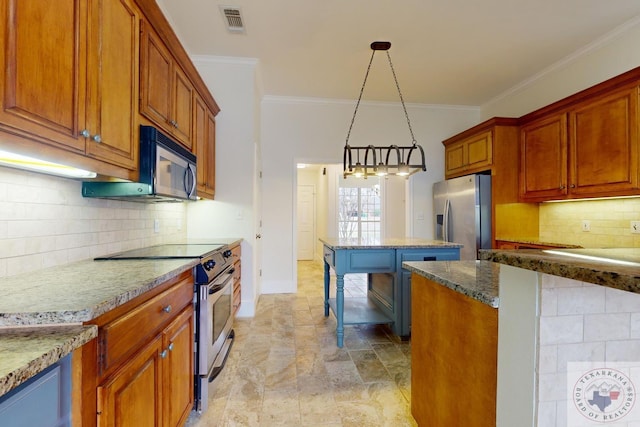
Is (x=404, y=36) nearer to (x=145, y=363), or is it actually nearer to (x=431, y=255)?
(x=431, y=255)

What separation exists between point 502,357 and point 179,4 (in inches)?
129

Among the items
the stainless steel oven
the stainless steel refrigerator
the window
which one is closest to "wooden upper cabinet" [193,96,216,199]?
the stainless steel oven

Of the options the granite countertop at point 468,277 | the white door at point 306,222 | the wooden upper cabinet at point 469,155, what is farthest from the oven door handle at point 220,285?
the white door at point 306,222

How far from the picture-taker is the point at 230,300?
8.05ft

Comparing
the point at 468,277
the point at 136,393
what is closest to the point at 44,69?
the point at 136,393

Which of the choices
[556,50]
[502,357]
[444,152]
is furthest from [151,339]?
[444,152]

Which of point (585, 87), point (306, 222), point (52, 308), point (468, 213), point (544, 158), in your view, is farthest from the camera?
point (306, 222)

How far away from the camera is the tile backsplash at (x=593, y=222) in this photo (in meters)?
2.73

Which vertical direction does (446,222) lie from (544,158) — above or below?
below

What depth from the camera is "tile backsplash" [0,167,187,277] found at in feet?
4.02

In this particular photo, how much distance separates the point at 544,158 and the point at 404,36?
2.05m

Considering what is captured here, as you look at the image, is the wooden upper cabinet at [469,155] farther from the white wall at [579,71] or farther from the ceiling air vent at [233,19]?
the ceiling air vent at [233,19]

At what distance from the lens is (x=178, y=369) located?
4.78 feet

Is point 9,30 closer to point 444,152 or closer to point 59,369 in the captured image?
point 59,369
